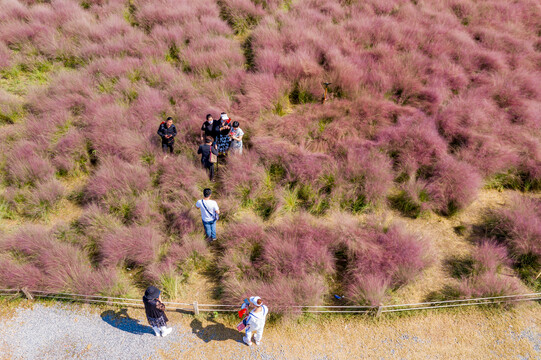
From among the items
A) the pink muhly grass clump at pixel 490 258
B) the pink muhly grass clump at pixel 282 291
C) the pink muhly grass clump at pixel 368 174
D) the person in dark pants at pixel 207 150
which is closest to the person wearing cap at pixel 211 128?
the person in dark pants at pixel 207 150

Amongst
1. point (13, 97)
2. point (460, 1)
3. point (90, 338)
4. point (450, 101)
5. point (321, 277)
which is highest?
point (460, 1)

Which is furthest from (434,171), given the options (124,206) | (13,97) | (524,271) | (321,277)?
(13,97)

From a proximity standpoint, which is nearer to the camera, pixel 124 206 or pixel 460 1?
pixel 124 206

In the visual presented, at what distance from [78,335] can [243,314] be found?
111 inches

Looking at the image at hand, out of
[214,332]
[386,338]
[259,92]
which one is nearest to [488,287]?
[386,338]

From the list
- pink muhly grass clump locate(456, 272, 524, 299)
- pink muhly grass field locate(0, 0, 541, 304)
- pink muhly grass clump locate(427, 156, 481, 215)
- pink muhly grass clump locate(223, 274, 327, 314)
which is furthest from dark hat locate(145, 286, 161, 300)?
pink muhly grass clump locate(427, 156, 481, 215)

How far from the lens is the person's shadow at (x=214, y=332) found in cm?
484

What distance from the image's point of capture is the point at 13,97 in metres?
9.28

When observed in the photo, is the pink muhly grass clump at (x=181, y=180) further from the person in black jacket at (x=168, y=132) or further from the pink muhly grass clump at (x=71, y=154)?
the pink muhly grass clump at (x=71, y=154)

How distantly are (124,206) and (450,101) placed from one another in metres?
9.78

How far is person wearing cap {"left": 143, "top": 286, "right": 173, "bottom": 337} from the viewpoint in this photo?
4.34 metres

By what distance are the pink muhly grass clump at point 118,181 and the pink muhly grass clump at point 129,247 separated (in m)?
1.18

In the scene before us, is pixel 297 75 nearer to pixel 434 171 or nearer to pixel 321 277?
pixel 434 171

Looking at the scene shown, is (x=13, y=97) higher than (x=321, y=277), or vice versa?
(x=13, y=97)
